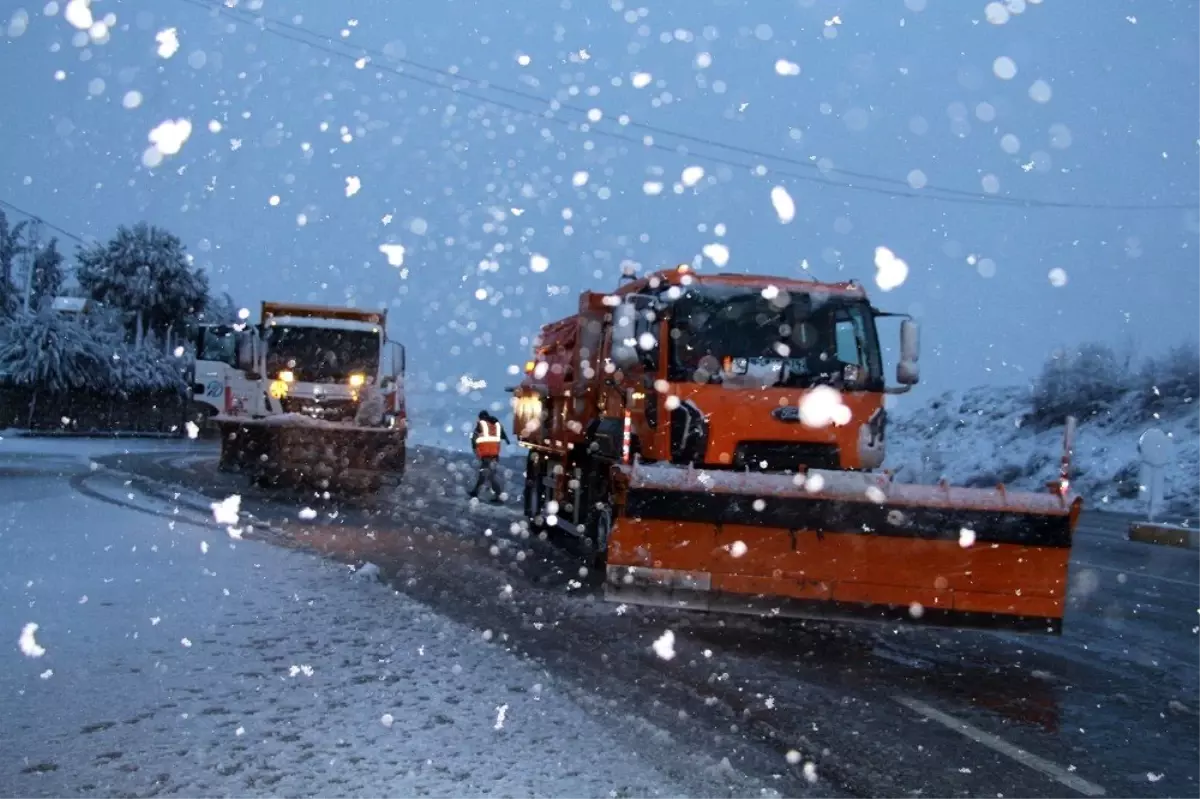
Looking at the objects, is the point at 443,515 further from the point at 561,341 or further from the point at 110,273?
the point at 110,273

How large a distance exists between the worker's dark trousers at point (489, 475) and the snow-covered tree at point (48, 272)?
8398 cm

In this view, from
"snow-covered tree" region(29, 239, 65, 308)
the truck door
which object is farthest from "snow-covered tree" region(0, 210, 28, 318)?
the truck door

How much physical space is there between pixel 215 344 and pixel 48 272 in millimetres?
74692

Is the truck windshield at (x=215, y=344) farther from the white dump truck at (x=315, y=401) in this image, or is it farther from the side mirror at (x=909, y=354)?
the side mirror at (x=909, y=354)

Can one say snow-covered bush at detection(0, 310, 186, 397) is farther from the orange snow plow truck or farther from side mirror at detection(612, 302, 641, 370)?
side mirror at detection(612, 302, 641, 370)

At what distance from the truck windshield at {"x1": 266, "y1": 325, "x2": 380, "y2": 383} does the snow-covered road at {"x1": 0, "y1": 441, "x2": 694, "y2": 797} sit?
1046 cm

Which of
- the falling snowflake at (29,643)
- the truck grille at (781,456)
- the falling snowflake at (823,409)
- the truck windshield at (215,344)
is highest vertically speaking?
the truck windshield at (215,344)

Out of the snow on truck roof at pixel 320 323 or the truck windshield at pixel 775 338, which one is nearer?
the truck windshield at pixel 775 338

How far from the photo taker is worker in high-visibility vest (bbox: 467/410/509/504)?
20.0 meters

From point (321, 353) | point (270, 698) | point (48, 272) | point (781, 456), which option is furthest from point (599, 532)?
point (48, 272)

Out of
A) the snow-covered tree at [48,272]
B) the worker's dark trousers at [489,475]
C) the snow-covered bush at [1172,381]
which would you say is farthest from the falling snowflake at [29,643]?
the snow-covered tree at [48,272]

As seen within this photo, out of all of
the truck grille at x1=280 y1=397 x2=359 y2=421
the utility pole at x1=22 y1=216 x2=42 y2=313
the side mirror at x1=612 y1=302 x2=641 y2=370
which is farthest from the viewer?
the utility pole at x1=22 y1=216 x2=42 y2=313

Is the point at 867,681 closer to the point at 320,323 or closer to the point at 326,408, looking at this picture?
the point at 326,408

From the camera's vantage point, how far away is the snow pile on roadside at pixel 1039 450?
31.8m
